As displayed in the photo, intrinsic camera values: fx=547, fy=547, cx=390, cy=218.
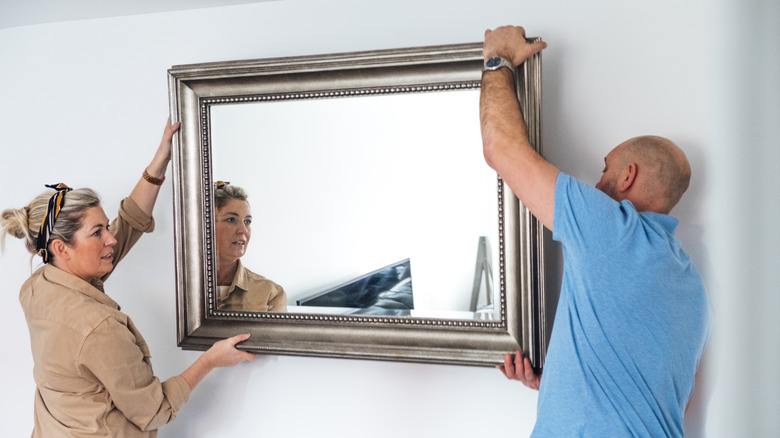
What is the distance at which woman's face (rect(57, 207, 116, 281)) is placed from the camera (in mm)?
1345

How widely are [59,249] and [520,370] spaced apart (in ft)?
3.75

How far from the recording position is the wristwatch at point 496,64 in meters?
1.16

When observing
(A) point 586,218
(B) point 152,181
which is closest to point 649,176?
(A) point 586,218

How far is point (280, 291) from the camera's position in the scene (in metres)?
1.47

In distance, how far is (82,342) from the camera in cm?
124

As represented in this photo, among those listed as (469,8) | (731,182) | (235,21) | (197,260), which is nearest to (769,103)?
(731,182)

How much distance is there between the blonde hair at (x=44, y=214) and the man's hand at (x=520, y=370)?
1.09 metres

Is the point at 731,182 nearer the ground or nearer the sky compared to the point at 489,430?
nearer the sky

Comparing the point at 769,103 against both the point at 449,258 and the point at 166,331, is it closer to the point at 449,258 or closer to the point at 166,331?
the point at 449,258

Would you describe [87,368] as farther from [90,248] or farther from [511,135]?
[511,135]

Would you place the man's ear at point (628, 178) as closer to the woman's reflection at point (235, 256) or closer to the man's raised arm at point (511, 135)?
the man's raised arm at point (511, 135)

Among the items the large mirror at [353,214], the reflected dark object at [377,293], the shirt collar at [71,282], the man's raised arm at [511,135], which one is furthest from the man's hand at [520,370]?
the shirt collar at [71,282]

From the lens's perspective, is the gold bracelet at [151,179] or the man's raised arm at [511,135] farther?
the gold bracelet at [151,179]

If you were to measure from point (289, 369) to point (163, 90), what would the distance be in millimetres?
916
